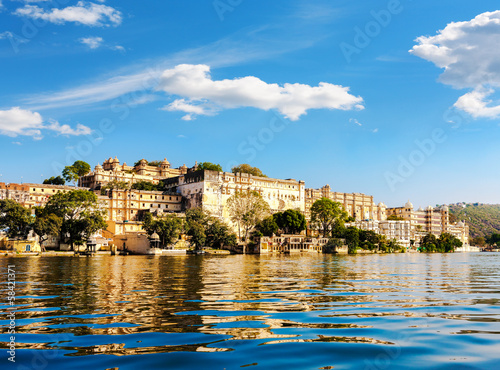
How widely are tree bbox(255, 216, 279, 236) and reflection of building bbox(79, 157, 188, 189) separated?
4002cm

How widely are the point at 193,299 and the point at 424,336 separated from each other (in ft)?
22.9

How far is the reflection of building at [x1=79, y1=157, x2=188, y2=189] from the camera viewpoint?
371 feet

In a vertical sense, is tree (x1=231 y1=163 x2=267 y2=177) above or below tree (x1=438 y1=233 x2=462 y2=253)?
above

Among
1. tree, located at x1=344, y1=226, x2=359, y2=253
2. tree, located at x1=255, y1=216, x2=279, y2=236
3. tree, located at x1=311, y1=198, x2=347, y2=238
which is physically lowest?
tree, located at x1=344, y1=226, x2=359, y2=253

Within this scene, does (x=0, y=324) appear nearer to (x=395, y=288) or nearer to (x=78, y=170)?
(x=395, y=288)

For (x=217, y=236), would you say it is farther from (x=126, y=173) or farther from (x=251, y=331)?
(x=251, y=331)

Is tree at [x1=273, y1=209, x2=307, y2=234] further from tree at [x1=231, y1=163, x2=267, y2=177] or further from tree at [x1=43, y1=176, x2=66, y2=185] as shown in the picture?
tree at [x1=43, y1=176, x2=66, y2=185]

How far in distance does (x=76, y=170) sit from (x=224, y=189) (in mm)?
41818

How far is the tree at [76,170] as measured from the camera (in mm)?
109000

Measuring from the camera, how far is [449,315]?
35.1 ft

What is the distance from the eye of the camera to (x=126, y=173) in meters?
120

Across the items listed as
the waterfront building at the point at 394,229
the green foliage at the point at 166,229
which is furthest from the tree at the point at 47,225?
the waterfront building at the point at 394,229

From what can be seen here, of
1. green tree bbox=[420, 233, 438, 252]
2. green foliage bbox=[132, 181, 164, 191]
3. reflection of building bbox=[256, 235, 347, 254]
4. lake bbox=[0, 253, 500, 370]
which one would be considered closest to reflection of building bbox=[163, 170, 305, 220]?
green foliage bbox=[132, 181, 164, 191]

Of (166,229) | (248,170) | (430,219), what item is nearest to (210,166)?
(248,170)
